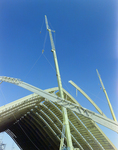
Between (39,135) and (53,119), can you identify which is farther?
(39,135)

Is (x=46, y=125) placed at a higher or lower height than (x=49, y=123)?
lower

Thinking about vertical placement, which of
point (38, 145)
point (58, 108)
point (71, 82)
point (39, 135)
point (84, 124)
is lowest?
point (38, 145)

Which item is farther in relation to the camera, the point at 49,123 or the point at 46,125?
the point at 46,125

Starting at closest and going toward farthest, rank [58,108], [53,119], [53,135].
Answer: [58,108]
[53,119]
[53,135]

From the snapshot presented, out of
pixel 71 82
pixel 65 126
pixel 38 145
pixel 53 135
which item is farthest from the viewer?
pixel 38 145

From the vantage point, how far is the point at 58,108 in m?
37.2

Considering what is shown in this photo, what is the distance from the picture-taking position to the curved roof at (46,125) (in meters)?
32.0

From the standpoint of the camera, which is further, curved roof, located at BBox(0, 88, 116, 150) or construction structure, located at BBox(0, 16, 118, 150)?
curved roof, located at BBox(0, 88, 116, 150)

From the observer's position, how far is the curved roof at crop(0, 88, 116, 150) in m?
32.0

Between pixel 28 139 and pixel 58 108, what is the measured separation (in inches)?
1276

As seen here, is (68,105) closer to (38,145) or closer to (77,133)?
(77,133)

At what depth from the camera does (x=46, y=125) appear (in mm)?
44938

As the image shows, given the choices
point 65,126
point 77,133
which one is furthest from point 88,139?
point 65,126

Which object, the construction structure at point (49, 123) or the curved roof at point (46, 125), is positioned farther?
the curved roof at point (46, 125)
